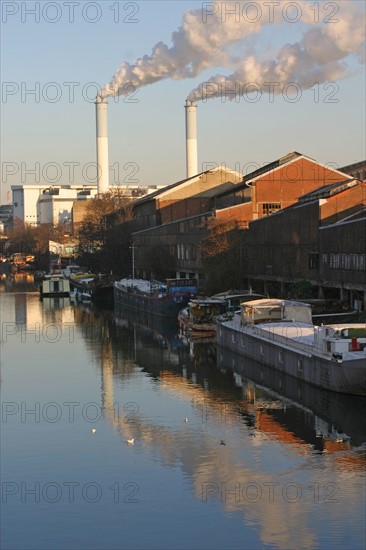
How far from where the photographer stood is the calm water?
1630cm

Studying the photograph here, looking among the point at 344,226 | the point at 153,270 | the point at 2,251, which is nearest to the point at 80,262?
the point at 153,270

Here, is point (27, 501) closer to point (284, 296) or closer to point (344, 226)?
point (344, 226)

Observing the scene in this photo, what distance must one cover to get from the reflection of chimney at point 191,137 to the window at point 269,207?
42095mm

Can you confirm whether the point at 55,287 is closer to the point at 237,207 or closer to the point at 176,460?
the point at 237,207

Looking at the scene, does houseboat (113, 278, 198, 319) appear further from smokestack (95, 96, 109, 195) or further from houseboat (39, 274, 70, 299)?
smokestack (95, 96, 109, 195)

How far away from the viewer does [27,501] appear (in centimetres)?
1797

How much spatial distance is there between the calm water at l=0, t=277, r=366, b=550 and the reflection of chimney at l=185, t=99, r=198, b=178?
219 ft

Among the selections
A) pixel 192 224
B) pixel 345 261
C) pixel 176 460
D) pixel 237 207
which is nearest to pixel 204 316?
pixel 345 261

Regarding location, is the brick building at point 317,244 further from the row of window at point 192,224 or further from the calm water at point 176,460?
the calm water at point 176,460

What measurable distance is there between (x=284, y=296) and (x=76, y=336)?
386 inches

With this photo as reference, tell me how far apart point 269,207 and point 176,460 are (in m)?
38.2

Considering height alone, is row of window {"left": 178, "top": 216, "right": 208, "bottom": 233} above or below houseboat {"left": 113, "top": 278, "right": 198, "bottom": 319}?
above

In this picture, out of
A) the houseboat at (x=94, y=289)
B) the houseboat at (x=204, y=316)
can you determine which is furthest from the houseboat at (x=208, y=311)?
the houseboat at (x=94, y=289)

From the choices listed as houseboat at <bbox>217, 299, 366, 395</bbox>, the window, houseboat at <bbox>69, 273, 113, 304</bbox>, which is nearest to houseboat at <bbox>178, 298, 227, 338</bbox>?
houseboat at <bbox>217, 299, 366, 395</bbox>
